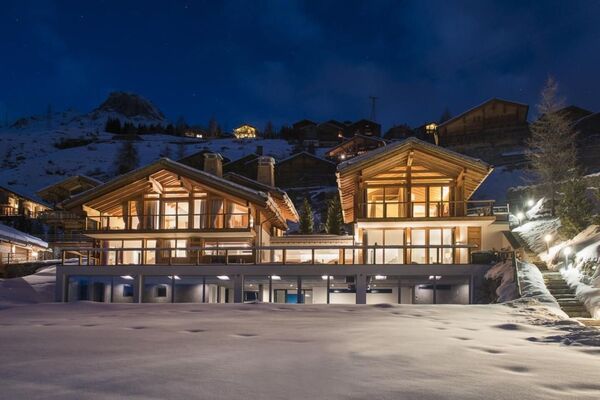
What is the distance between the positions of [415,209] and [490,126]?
151 feet

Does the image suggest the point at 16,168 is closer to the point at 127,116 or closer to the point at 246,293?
the point at 246,293

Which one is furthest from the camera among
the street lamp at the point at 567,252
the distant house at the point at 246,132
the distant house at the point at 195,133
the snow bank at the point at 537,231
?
the distant house at the point at 195,133

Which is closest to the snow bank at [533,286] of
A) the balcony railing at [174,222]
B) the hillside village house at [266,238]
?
the hillside village house at [266,238]

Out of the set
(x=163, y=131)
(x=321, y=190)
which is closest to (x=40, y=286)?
(x=321, y=190)

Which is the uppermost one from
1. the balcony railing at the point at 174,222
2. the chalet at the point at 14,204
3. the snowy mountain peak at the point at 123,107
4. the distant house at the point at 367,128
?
the snowy mountain peak at the point at 123,107

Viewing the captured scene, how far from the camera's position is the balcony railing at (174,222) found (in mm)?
28531

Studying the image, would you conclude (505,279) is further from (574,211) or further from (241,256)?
(241,256)

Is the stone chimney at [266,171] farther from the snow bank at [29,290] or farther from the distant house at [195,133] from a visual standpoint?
the distant house at [195,133]

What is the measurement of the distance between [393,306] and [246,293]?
11797 mm

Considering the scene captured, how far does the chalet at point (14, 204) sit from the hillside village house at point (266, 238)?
37.5 meters

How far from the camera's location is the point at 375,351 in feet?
24.8

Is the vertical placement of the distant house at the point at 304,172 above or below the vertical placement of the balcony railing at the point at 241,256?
above

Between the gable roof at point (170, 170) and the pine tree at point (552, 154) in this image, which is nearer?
the gable roof at point (170, 170)

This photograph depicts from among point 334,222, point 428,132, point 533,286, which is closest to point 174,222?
point 533,286
